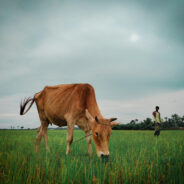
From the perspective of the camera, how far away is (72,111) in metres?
6.30

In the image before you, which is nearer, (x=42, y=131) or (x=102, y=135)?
(x=102, y=135)

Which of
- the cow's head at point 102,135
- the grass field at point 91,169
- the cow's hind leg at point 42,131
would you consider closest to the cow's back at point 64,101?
the cow's hind leg at point 42,131

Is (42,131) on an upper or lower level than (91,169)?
upper

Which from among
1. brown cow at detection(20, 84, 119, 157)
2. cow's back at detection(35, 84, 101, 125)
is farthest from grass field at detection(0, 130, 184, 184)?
cow's back at detection(35, 84, 101, 125)

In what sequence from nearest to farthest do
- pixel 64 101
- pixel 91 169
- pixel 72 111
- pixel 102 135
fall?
1. pixel 91 169
2. pixel 102 135
3. pixel 72 111
4. pixel 64 101

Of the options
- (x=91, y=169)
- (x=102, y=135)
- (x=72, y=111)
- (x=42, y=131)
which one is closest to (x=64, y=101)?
(x=72, y=111)

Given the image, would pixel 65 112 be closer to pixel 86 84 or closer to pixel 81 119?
pixel 81 119

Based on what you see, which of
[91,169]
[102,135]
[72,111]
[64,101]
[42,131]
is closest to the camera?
[91,169]

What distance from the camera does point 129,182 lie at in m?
2.72

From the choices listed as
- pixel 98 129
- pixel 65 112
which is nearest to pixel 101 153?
pixel 98 129

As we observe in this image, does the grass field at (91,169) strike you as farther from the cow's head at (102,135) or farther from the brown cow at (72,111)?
the brown cow at (72,111)

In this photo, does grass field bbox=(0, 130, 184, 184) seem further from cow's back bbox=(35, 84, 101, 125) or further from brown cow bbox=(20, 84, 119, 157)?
cow's back bbox=(35, 84, 101, 125)

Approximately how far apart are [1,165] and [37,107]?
15.9ft

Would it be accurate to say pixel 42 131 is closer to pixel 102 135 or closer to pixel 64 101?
pixel 64 101
